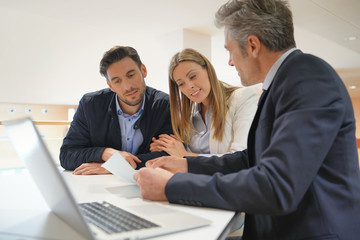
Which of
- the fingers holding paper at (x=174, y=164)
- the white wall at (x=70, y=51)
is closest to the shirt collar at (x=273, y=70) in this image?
the fingers holding paper at (x=174, y=164)

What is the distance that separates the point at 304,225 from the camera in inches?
28.4

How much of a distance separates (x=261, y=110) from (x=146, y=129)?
40.5 inches

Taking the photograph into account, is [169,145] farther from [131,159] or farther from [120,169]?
[120,169]

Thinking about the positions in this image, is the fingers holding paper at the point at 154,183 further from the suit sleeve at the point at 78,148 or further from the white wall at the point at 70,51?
the white wall at the point at 70,51

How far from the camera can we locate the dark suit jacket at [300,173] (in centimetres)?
67

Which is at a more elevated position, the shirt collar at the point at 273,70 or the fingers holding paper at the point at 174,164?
the shirt collar at the point at 273,70

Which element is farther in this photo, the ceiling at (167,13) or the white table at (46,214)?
the ceiling at (167,13)

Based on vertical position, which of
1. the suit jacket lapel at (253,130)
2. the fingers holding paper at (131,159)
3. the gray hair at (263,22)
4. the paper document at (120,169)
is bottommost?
the fingers holding paper at (131,159)

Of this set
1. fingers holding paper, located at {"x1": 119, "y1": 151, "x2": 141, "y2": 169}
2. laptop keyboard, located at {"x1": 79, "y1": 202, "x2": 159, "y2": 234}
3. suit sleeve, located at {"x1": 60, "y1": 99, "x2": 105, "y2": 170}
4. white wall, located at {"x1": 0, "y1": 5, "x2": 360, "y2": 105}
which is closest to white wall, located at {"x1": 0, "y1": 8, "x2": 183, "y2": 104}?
white wall, located at {"x1": 0, "y1": 5, "x2": 360, "y2": 105}

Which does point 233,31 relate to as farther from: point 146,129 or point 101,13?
point 101,13

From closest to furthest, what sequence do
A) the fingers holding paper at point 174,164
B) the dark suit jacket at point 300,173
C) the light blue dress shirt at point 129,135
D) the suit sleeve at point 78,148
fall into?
1. the dark suit jacket at point 300,173
2. the fingers holding paper at point 174,164
3. the suit sleeve at point 78,148
4. the light blue dress shirt at point 129,135

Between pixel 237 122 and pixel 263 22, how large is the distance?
3.00 feet

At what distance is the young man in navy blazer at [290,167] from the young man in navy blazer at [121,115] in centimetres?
97

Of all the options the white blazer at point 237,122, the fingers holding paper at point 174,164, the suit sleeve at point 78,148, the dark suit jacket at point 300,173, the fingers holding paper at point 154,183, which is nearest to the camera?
the dark suit jacket at point 300,173
